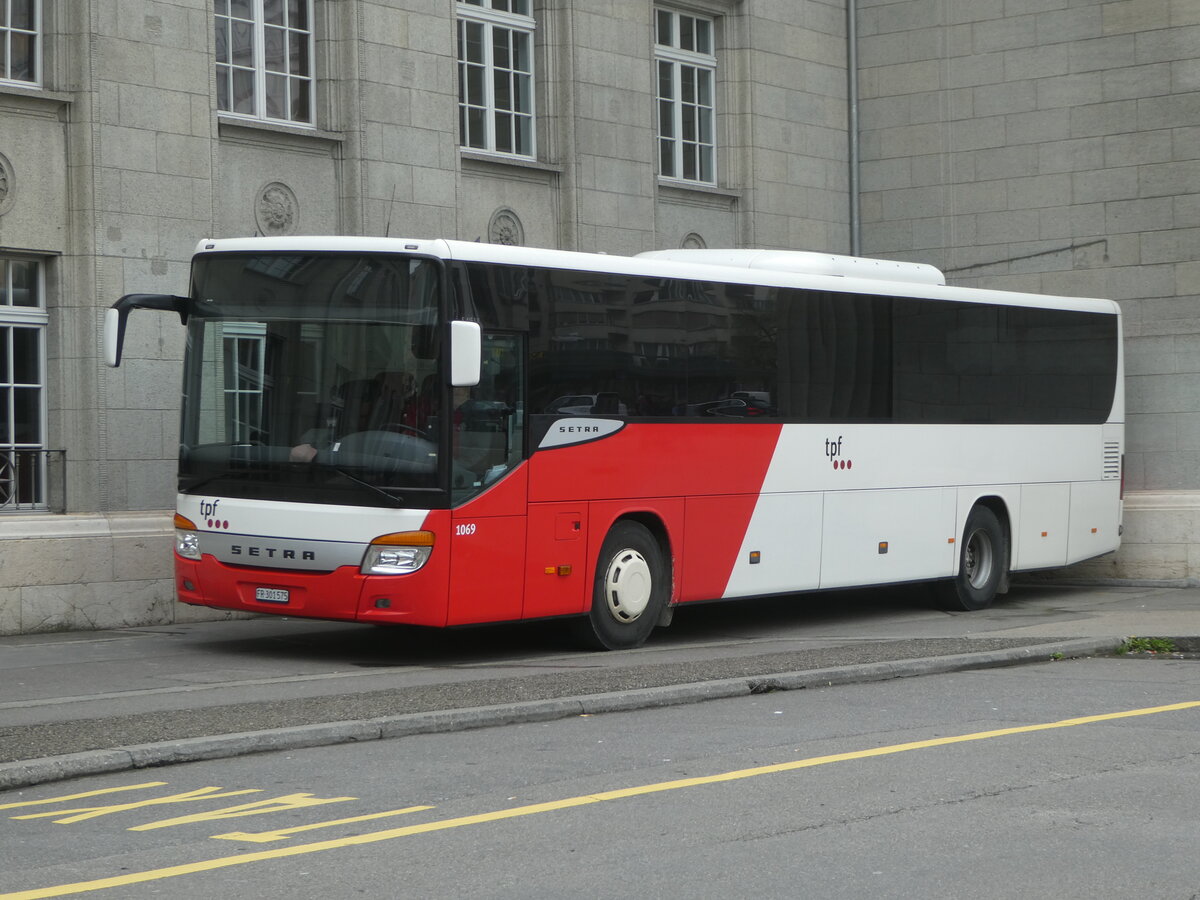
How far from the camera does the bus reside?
41.0ft

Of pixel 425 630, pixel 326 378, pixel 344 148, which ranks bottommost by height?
pixel 425 630

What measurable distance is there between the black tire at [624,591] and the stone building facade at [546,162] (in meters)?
4.42

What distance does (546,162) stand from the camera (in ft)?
68.1

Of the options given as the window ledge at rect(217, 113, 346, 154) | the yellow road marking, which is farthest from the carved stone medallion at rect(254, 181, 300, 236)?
the yellow road marking

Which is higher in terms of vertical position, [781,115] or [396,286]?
[781,115]

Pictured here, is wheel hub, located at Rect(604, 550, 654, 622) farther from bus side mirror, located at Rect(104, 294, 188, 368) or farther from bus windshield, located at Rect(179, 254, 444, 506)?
bus side mirror, located at Rect(104, 294, 188, 368)

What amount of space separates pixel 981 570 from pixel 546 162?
6.88 metres

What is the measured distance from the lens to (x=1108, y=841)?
6711mm

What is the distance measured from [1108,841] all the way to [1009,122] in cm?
1884

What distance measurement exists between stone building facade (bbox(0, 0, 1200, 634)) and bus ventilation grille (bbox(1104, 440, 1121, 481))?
1.41 m

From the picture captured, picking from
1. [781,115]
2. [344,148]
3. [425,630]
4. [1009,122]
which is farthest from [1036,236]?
[425,630]

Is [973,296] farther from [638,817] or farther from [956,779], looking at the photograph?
[638,817]

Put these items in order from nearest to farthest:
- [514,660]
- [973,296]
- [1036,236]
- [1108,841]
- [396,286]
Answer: [1108,841] → [396,286] → [514,660] → [973,296] → [1036,236]

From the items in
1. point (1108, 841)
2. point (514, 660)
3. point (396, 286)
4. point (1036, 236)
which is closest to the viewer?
point (1108, 841)
